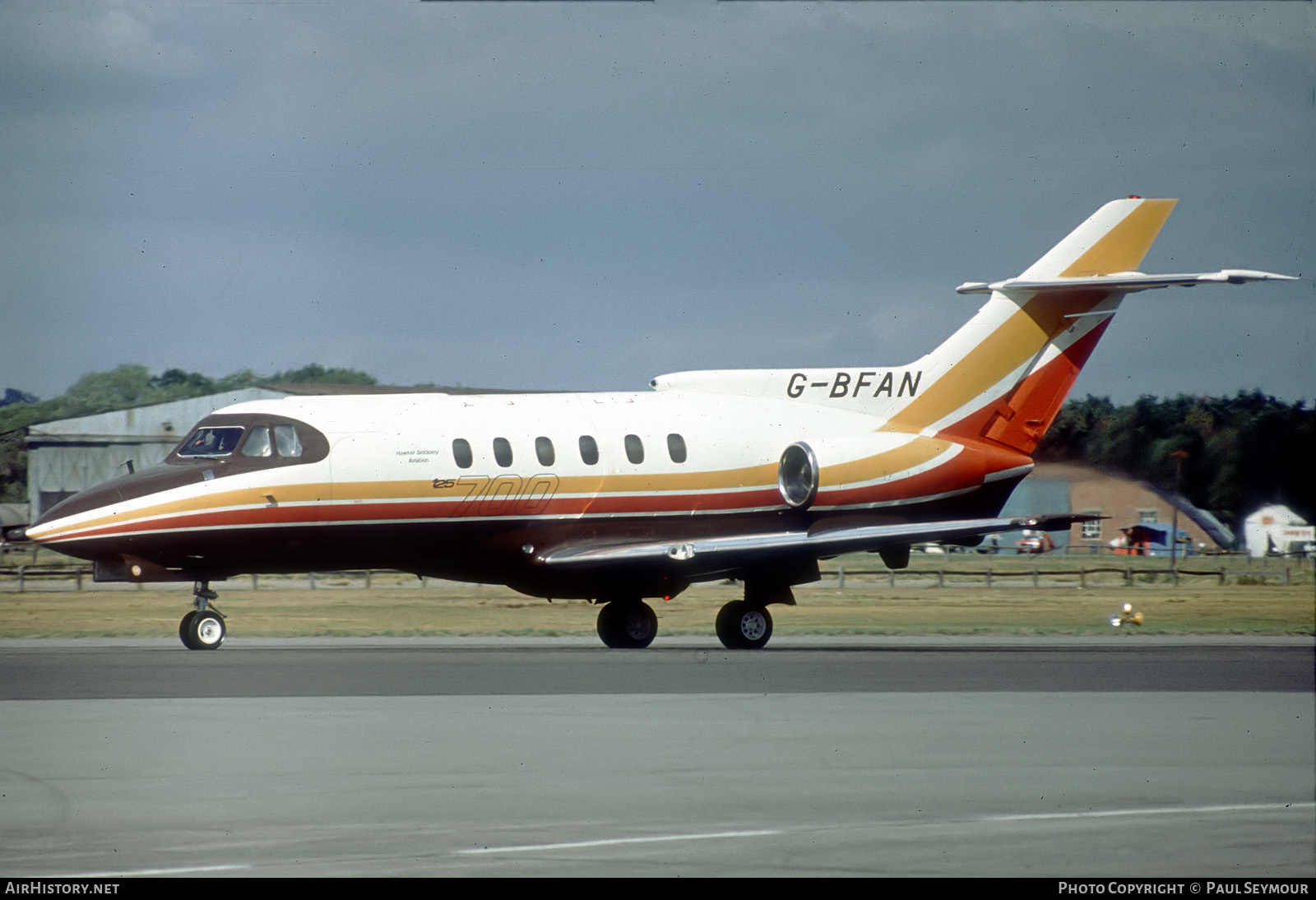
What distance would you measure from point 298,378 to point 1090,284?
43.9 m

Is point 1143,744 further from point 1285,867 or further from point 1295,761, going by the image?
point 1285,867

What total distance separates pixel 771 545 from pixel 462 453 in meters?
4.86

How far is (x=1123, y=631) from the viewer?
27.1 metres

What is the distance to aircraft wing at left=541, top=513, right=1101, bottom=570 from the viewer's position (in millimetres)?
23719

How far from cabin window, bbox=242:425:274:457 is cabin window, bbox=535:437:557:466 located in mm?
4033

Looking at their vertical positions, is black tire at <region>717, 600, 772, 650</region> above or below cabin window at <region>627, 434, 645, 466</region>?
below

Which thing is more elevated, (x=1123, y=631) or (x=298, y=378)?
(x=298, y=378)

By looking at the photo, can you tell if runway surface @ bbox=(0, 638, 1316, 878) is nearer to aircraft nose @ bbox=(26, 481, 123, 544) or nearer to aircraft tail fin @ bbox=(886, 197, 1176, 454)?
aircraft nose @ bbox=(26, 481, 123, 544)

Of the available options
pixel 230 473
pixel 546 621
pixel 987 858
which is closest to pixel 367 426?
pixel 230 473

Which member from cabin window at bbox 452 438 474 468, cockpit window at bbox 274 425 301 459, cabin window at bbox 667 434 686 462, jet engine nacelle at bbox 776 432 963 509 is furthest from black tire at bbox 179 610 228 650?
jet engine nacelle at bbox 776 432 963 509

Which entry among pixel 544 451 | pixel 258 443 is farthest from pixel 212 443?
pixel 544 451

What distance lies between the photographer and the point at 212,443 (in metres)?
22.8

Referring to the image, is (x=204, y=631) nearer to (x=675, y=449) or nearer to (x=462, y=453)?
(x=462, y=453)

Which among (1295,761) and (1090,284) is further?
(1090,284)
